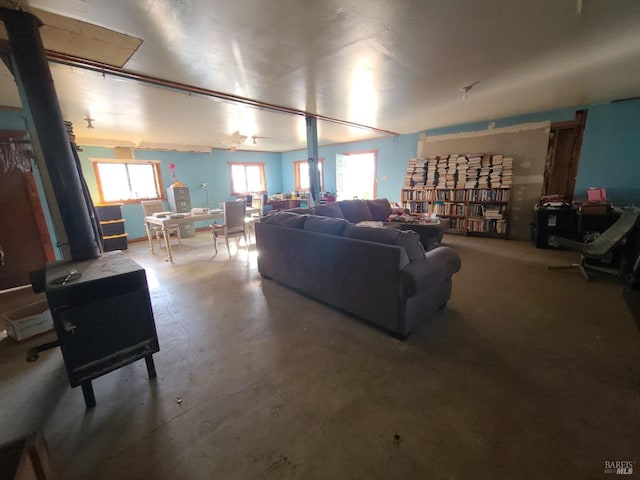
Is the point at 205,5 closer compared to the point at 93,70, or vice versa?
the point at 205,5

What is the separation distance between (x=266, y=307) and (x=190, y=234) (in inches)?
178

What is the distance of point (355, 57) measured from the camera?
229 cm

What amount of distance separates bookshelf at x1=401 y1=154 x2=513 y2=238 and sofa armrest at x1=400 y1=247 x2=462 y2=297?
126 inches

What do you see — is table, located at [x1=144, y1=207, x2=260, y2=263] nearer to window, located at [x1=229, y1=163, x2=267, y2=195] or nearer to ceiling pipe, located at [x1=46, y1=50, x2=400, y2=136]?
ceiling pipe, located at [x1=46, y1=50, x2=400, y2=136]

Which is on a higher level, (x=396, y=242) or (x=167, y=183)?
(x=167, y=183)

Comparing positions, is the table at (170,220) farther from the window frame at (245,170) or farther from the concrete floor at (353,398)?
the window frame at (245,170)

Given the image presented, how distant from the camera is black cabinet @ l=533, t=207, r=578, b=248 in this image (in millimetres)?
3980

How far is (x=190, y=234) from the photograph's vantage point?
20.2ft

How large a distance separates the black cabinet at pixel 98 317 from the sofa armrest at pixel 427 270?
5.78 feet

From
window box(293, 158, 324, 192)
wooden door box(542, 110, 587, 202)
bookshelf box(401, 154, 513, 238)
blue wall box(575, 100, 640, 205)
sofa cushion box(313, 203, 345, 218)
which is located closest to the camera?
blue wall box(575, 100, 640, 205)

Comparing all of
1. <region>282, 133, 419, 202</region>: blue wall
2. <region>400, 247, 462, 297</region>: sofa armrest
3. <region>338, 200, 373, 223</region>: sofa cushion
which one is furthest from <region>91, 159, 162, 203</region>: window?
<region>400, 247, 462, 297</region>: sofa armrest

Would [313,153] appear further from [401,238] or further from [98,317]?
[98,317]

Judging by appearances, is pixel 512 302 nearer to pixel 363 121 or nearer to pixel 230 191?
pixel 363 121

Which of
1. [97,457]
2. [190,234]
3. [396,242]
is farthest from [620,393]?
[190,234]
